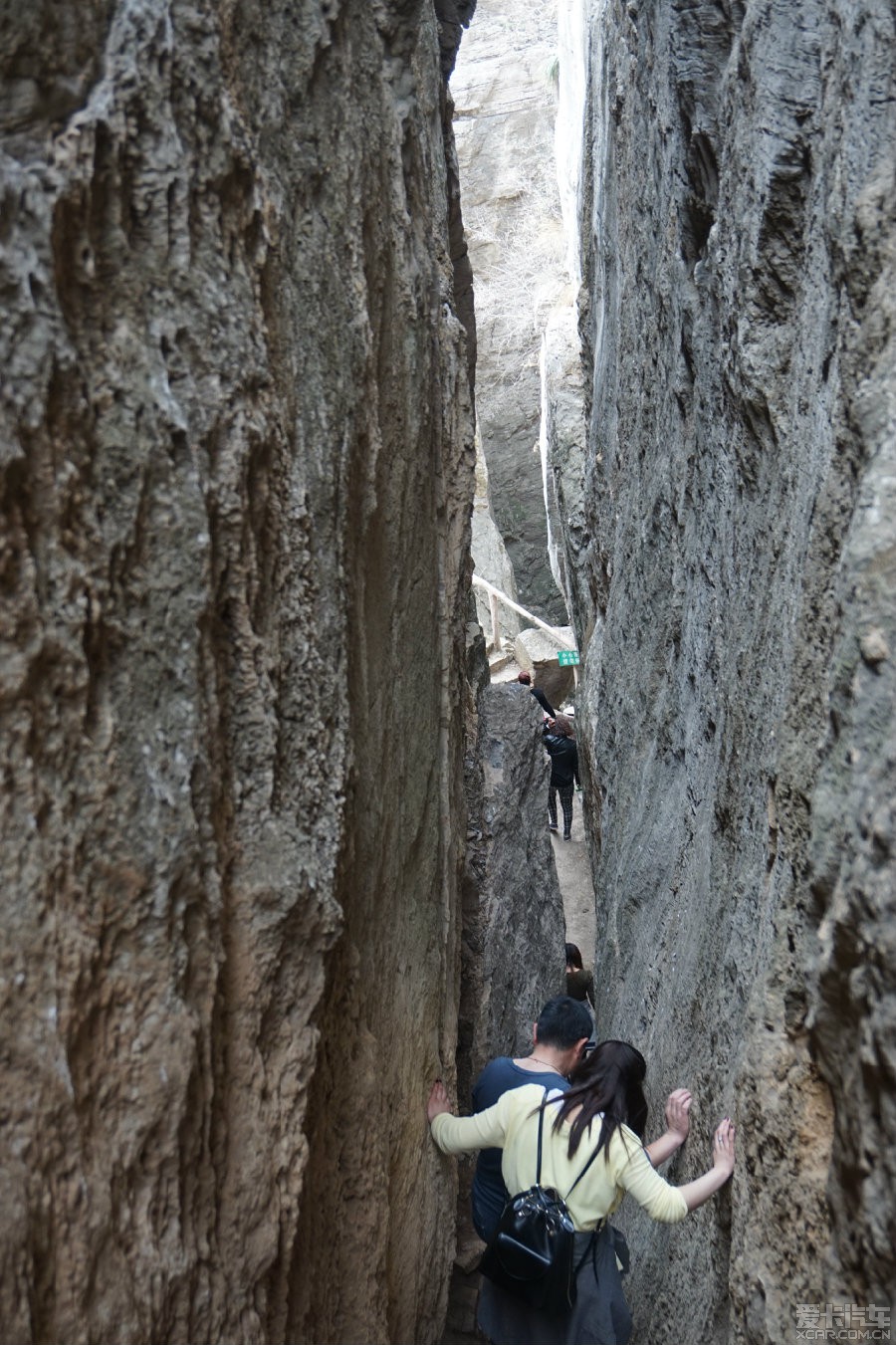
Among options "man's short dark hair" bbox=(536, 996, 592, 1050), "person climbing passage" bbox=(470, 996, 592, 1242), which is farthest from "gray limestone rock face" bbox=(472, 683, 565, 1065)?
Answer: "man's short dark hair" bbox=(536, 996, 592, 1050)

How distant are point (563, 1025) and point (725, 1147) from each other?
0.53m

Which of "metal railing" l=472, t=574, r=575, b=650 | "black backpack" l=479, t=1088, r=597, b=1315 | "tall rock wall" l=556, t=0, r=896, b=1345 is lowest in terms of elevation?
"metal railing" l=472, t=574, r=575, b=650

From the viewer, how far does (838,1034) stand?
82.1 inches

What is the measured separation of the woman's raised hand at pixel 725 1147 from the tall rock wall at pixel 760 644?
0.15 metres

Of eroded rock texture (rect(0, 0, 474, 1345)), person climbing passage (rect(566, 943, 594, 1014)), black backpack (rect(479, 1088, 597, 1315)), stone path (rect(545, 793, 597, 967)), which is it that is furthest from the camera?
stone path (rect(545, 793, 597, 967))

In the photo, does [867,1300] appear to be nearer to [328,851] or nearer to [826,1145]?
[826,1145]

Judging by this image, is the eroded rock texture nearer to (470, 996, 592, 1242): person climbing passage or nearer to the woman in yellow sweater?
(470, 996, 592, 1242): person climbing passage

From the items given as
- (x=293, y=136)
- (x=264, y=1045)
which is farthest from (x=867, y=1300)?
(x=293, y=136)

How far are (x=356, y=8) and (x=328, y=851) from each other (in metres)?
2.31

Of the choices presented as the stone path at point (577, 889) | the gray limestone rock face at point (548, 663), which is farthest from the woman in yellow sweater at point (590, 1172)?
the gray limestone rock face at point (548, 663)

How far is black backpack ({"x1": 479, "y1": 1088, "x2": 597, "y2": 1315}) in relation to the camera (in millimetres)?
2773

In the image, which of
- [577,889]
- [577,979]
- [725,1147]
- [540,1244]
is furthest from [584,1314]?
[577,889]

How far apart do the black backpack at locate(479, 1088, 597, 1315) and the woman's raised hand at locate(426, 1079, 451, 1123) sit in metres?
0.77

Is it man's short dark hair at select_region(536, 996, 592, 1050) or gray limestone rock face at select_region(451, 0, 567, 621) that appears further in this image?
gray limestone rock face at select_region(451, 0, 567, 621)
